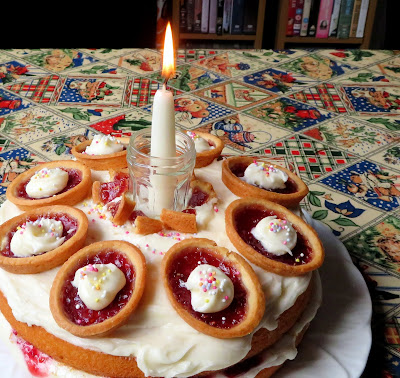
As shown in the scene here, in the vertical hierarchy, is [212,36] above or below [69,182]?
below

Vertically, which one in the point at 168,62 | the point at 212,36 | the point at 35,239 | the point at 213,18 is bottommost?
the point at 212,36

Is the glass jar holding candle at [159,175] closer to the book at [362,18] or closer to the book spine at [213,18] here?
the book spine at [213,18]

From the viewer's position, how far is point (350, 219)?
5.32 ft

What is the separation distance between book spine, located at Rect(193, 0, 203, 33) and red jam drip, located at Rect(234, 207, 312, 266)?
2.95 meters

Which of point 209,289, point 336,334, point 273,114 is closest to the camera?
point 209,289

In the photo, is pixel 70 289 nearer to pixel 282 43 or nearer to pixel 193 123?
pixel 193 123

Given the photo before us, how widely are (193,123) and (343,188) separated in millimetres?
651

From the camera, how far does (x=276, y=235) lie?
1076mm

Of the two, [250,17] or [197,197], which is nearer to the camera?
[197,197]

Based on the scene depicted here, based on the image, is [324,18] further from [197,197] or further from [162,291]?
[162,291]

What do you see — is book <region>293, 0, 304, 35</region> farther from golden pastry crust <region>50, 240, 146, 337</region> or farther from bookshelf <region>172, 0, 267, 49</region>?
golden pastry crust <region>50, 240, 146, 337</region>

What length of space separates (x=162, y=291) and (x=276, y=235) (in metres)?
0.26

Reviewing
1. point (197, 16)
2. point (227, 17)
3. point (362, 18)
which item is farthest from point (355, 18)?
point (197, 16)

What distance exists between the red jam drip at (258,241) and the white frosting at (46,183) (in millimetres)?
413
